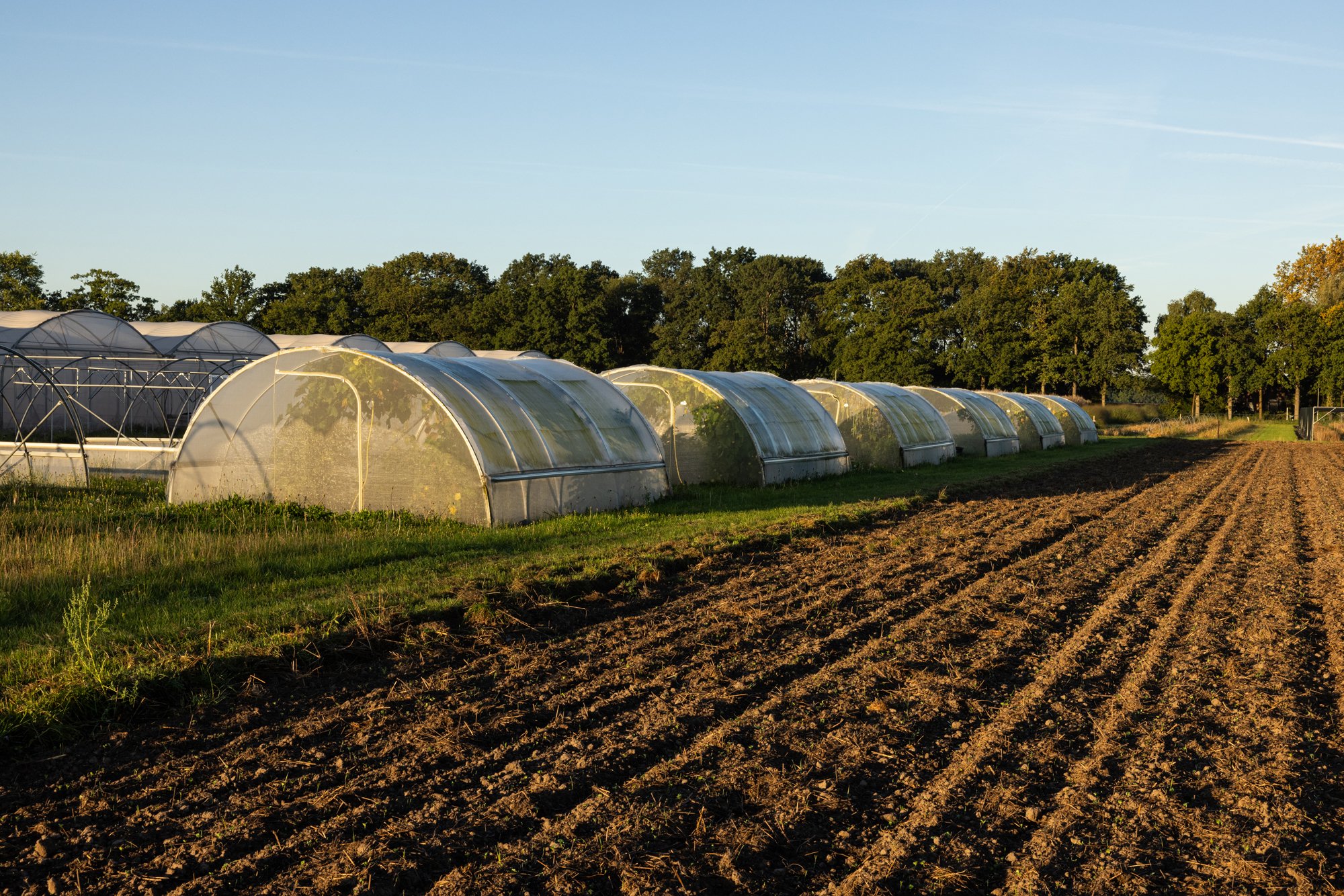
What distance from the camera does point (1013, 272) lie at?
3068 inches

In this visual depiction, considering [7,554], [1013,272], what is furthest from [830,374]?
[7,554]

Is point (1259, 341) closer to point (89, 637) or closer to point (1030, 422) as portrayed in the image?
point (1030, 422)

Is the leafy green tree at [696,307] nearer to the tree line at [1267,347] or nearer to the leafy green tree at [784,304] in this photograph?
the leafy green tree at [784,304]

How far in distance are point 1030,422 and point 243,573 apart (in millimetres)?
36166

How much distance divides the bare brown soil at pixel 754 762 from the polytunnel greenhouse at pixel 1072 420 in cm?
3727

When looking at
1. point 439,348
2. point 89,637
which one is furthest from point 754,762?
point 439,348

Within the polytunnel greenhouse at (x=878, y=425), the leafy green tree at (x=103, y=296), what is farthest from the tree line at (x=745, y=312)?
the polytunnel greenhouse at (x=878, y=425)

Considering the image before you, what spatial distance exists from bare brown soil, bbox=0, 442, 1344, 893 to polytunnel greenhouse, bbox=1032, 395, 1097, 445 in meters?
37.3

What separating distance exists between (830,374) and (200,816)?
6951 cm

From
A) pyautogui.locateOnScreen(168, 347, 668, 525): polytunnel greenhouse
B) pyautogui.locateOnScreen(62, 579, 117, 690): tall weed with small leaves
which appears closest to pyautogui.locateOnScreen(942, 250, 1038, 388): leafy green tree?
pyautogui.locateOnScreen(168, 347, 668, 525): polytunnel greenhouse

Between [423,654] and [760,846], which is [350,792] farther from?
[423,654]

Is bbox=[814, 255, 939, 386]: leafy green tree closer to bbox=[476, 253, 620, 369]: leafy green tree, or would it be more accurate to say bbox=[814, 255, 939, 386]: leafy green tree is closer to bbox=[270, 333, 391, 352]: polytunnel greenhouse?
bbox=[476, 253, 620, 369]: leafy green tree

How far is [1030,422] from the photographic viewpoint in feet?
132

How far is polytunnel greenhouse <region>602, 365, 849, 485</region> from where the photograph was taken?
19359mm
